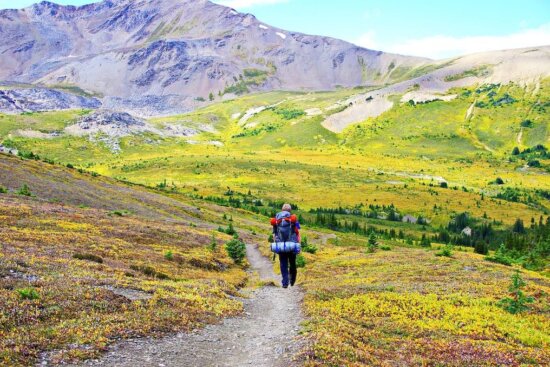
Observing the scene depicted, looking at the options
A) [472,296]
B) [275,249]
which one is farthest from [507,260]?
[275,249]

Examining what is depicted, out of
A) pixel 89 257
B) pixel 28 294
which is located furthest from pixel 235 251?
pixel 28 294

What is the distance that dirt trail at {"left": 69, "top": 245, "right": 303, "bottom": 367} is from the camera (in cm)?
1552

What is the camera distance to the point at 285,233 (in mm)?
24875

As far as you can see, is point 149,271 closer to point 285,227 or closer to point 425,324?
point 285,227

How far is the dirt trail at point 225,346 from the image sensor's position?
1552 centimetres

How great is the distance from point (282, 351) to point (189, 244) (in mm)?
42773

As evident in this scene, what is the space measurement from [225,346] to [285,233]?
8101 mm

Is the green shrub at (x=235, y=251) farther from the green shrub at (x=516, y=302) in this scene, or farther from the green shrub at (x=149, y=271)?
the green shrub at (x=516, y=302)

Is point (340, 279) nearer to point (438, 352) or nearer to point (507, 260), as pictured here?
point (438, 352)

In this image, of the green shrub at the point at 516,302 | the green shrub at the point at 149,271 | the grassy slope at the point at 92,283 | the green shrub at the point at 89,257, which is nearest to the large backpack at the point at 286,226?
the grassy slope at the point at 92,283

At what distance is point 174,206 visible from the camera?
111 meters

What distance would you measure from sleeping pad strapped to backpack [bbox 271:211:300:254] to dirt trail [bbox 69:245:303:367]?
3.37m

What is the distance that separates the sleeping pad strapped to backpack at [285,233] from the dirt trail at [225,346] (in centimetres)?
337

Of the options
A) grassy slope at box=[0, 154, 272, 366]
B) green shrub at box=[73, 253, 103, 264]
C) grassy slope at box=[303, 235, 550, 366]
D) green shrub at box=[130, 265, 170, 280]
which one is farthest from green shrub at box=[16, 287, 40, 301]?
green shrub at box=[130, 265, 170, 280]
